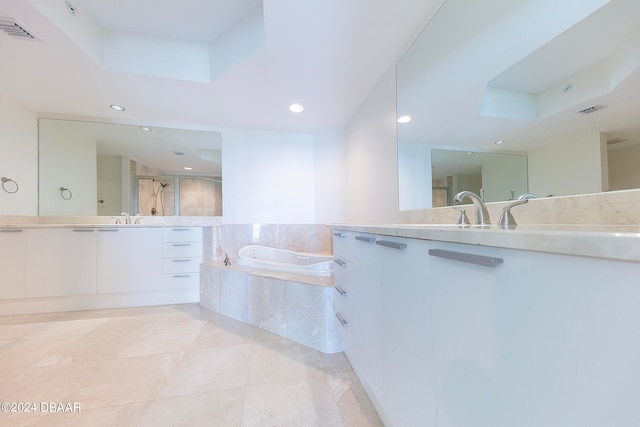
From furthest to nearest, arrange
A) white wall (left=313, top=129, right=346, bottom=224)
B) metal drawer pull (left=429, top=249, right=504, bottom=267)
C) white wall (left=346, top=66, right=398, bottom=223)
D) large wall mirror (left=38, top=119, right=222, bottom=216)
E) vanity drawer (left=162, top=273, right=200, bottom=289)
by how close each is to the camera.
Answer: white wall (left=313, top=129, right=346, bottom=224) < large wall mirror (left=38, top=119, right=222, bottom=216) < vanity drawer (left=162, top=273, right=200, bottom=289) < white wall (left=346, top=66, right=398, bottom=223) < metal drawer pull (left=429, top=249, right=504, bottom=267)

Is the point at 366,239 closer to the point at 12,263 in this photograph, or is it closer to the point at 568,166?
the point at 568,166

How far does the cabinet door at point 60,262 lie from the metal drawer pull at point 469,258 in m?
3.24

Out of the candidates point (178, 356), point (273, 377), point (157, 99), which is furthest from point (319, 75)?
point (178, 356)

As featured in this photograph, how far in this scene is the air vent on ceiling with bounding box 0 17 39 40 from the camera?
55.2 inches

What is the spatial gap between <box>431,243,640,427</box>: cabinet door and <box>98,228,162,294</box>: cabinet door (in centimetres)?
290

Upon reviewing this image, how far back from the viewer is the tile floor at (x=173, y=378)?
108 cm

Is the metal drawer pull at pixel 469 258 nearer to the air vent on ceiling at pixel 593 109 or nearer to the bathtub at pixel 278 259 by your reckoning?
the air vent on ceiling at pixel 593 109

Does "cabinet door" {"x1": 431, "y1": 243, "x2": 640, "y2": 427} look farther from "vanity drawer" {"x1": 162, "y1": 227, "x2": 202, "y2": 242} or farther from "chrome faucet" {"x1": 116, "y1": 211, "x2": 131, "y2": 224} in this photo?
"chrome faucet" {"x1": 116, "y1": 211, "x2": 131, "y2": 224}

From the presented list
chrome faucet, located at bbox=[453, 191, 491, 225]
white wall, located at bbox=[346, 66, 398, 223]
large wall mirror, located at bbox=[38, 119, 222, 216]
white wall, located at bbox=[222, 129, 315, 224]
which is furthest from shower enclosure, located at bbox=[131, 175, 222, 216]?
chrome faucet, located at bbox=[453, 191, 491, 225]

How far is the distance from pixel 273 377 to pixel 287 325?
18.1 inches

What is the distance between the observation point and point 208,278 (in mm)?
2430

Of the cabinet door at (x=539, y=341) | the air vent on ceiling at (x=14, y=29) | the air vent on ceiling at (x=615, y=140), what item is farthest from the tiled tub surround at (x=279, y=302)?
the air vent on ceiling at (x=14, y=29)

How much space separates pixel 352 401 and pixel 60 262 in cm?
305

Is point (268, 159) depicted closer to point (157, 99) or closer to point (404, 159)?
point (157, 99)
